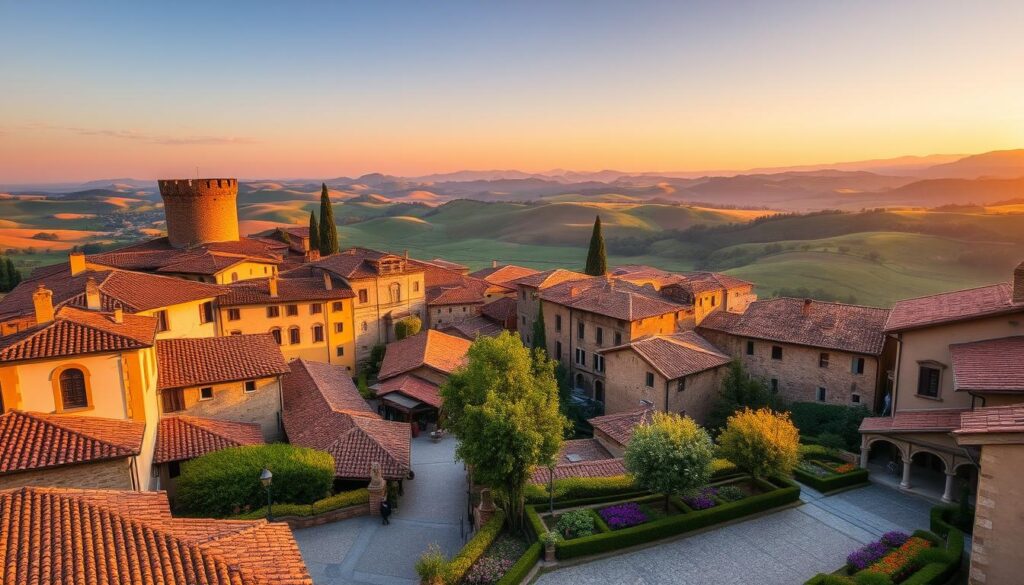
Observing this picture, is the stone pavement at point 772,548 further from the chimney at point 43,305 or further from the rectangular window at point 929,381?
the chimney at point 43,305

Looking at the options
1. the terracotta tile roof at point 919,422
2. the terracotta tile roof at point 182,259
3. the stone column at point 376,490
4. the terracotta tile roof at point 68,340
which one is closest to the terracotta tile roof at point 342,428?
the stone column at point 376,490

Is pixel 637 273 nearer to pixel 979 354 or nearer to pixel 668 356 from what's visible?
pixel 668 356

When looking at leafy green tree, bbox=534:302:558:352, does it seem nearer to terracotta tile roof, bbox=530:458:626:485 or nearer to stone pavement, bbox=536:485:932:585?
terracotta tile roof, bbox=530:458:626:485

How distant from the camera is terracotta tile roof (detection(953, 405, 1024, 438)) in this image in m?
16.2

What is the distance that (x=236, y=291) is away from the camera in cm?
4241

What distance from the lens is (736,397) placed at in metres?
36.7

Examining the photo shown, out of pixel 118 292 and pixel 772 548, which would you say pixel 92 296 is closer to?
pixel 118 292

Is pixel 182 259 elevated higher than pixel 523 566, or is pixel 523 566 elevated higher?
pixel 182 259

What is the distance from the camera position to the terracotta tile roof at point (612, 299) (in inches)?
1644

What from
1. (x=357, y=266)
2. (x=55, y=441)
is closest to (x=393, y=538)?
(x=55, y=441)

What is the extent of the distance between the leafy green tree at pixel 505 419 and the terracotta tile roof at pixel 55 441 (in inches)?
471

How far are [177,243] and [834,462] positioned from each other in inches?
2446

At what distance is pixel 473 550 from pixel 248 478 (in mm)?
9838

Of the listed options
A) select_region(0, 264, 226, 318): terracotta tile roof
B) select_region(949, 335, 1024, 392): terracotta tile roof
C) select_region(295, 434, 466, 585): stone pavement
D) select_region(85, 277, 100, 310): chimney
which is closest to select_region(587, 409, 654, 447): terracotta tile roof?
select_region(295, 434, 466, 585): stone pavement
